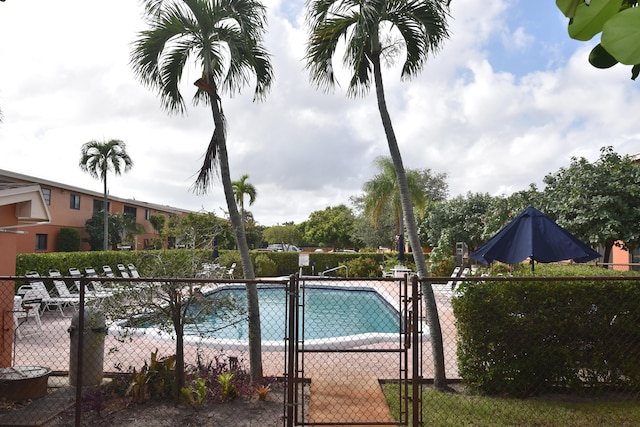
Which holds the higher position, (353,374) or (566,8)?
(566,8)

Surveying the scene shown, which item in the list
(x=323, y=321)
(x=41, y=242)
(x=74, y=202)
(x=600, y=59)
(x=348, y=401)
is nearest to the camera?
(x=600, y=59)

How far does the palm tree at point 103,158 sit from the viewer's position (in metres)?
28.5

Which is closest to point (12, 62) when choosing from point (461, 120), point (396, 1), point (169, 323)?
point (169, 323)

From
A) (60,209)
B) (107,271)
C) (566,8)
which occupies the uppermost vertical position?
(60,209)

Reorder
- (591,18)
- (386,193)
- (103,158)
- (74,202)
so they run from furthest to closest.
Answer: (103,158)
(74,202)
(386,193)
(591,18)

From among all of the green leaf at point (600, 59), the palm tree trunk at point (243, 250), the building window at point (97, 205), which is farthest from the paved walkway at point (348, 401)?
the building window at point (97, 205)

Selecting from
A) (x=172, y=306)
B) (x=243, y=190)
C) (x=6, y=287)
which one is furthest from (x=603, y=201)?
(x=243, y=190)

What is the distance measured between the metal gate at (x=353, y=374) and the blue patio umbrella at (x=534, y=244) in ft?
6.07

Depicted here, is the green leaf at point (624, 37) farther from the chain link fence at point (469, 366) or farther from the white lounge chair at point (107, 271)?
the white lounge chair at point (107, 271)

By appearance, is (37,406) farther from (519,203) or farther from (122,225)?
(122,225)

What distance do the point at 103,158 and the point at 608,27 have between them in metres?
31.2

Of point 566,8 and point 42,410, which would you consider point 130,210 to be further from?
point 566,8

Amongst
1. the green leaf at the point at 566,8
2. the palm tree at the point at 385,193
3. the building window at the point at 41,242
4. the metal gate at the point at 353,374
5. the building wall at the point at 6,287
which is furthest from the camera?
the palm tree at the point at 385,193

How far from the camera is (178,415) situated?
5883mm
